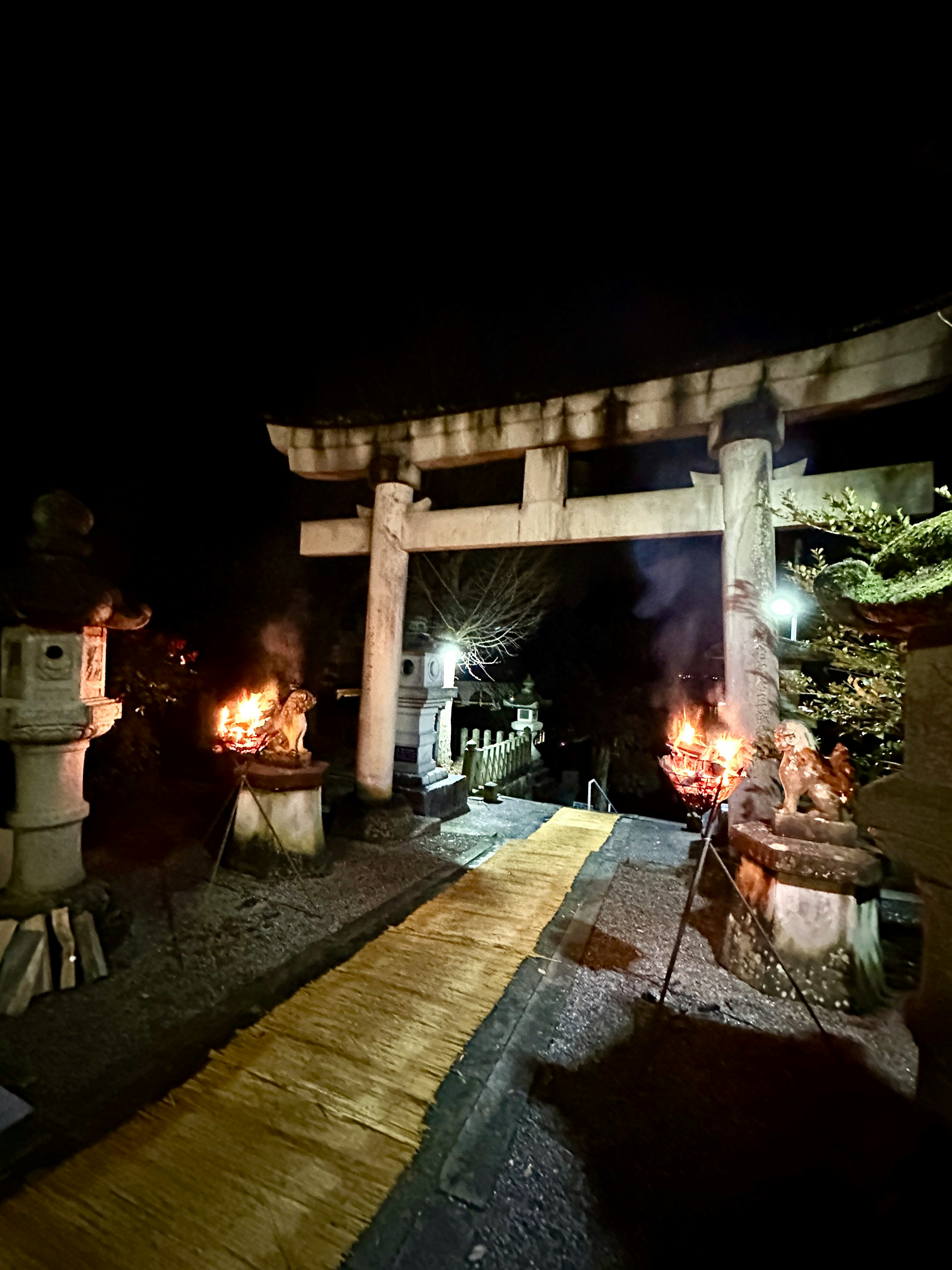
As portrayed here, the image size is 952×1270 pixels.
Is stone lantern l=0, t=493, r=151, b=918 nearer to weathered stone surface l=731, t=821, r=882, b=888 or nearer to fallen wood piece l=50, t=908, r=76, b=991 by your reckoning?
fallen wood piece l=50, t=908, r=76, b=991

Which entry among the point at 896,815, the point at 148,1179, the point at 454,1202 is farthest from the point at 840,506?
the point at 148,1179

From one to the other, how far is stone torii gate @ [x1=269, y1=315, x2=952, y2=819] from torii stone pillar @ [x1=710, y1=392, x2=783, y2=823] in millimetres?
16

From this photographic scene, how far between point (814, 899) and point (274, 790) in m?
5.39

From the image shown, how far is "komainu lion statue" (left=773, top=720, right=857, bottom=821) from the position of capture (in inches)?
165

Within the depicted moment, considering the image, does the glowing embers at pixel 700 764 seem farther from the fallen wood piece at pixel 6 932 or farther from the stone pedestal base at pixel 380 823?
the fallen wood piece at pixel 6 932

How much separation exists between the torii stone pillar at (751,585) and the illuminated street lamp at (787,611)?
178 mm

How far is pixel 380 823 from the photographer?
24.9 ft

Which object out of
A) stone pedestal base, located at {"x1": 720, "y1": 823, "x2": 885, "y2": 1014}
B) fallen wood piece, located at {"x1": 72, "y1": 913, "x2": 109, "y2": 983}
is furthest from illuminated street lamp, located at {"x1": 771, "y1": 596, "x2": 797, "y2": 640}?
fallen wood piece, located at {"x1": 72, "y1": 913, "x2": 109, "y2": 983}

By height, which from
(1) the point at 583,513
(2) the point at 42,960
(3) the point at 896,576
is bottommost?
(2) the point at 42,960

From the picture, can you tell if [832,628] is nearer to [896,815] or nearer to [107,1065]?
[896,815]

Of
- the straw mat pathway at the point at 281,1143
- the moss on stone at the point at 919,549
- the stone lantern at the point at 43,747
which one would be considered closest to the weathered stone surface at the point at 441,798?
the straw mat pathway at the point at 281,1143

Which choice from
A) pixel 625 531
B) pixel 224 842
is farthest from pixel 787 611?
pixel 224 842

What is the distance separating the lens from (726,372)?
6.08 m

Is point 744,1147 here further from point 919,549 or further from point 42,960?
point 42,960
